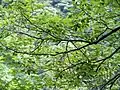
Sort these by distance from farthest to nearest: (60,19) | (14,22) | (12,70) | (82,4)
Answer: (12,70), (14,22), (60,19), (82,4)

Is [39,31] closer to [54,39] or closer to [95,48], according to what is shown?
[54,39]

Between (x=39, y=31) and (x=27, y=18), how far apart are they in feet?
0.51

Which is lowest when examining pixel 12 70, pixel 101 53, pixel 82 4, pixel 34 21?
pixel 12 70

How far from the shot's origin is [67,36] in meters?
2.28

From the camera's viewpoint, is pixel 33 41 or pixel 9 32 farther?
pixel 33 41

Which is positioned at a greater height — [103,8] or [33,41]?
[103,8]

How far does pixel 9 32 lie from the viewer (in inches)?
95.2

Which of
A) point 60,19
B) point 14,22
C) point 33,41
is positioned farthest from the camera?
point 33,41

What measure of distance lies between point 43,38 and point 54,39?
0.11 metres

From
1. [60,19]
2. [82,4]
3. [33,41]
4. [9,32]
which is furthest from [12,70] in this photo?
[82,4]

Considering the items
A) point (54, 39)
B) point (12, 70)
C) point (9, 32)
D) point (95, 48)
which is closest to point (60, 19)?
point (54, 39)

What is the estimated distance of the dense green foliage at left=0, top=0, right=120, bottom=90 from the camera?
208 centimetres

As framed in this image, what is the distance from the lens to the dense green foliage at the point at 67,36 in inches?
81.8

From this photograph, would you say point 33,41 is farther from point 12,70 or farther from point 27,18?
point 12,70
